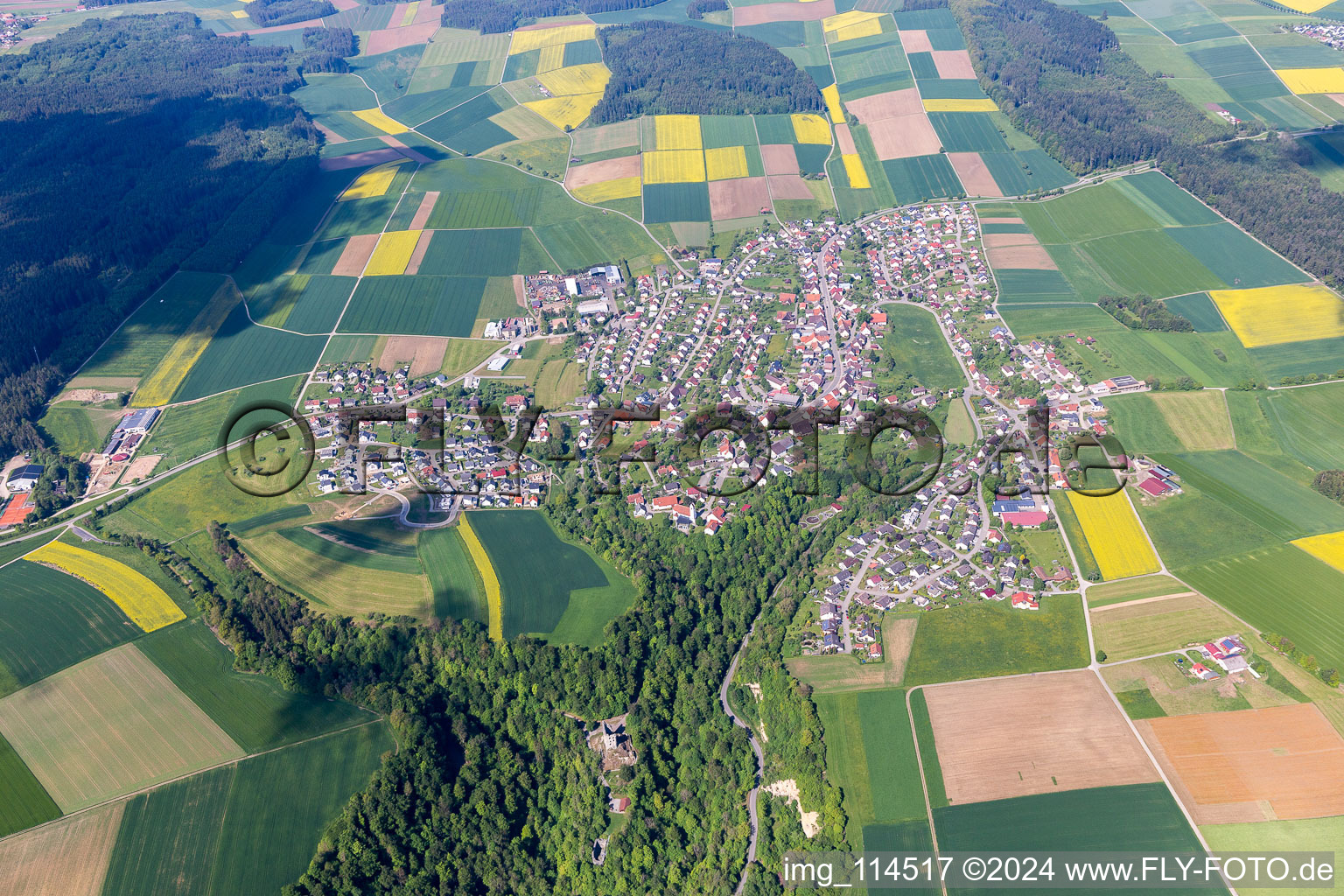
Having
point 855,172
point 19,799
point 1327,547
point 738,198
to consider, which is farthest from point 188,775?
point 855,172

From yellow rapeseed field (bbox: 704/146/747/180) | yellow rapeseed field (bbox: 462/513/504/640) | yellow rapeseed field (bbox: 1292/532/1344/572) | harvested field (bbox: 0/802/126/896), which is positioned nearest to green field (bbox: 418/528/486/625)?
yellow rapeseed field (bbox: 462/513/504/640)

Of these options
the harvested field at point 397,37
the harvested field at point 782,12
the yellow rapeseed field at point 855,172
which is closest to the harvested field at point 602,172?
the yellow rapeseed field at point 855,172

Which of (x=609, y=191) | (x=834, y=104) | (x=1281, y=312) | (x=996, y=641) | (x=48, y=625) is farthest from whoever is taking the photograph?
(x=834, y=104)

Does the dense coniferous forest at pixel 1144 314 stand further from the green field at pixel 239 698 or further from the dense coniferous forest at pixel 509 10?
the dense coniferous forest at pixel 509 10

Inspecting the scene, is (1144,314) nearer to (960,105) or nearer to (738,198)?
(738,198)

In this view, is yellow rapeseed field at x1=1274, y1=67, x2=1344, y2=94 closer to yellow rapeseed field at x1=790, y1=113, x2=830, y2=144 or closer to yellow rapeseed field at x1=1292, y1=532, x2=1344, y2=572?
yellow rapeseed field at x1=790, y1=113, x2=830, y2=144

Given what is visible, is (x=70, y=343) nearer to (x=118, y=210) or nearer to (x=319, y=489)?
(x=118, y=210)
